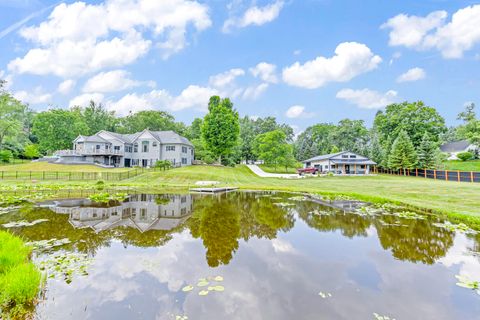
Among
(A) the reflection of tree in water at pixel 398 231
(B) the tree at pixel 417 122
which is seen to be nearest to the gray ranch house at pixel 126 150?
(A) the reflection of tree in water at pixel 398 231

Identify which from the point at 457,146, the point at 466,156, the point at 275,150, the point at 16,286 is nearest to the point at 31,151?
the point at 275,150

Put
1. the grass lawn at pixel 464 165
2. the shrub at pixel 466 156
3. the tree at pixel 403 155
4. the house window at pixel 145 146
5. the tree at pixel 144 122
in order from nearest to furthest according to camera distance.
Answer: the tree at pixel 403 155
the house window at pixel 145 146
the grass lawn at pixel 464 165
the shrub at pixel 466 156
the tree at pixel 144 122

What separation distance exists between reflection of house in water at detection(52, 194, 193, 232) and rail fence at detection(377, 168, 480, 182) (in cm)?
3527

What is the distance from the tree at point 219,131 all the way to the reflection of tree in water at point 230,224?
3119cm

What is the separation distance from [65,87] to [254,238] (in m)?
47.7

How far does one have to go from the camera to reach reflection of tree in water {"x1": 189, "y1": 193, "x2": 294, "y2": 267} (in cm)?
691

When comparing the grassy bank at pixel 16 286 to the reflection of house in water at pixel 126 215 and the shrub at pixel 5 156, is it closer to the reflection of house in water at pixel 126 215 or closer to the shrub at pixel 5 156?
the reflection of house in water at pixel 126 215

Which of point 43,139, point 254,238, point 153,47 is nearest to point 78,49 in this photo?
point 153,47

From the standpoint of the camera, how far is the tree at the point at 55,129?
49.6m

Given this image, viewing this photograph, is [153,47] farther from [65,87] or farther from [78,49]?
[65,87]

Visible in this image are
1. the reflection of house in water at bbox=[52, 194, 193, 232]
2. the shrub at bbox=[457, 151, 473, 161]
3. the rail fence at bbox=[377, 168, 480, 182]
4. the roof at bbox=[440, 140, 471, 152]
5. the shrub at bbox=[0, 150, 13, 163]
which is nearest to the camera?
the reflection of house in water at bbox=[52, 194, 193, 232]

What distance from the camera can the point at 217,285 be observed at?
4711 mm

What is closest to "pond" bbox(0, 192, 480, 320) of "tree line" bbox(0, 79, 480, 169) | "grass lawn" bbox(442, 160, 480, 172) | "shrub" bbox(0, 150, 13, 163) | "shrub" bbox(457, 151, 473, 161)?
"tree line" bbox(0, 79, 480, 169)

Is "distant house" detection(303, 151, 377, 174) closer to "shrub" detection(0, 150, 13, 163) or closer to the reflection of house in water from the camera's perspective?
the reflection of house in water
